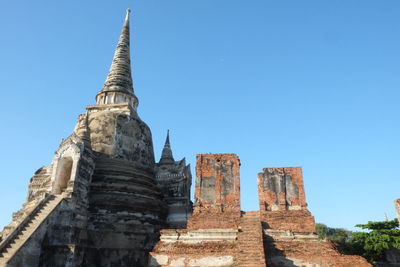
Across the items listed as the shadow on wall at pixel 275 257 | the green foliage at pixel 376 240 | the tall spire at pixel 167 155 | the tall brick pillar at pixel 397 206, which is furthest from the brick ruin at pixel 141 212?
the tall brick pillar at pixel 397 206

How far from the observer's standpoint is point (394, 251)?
19.3 m

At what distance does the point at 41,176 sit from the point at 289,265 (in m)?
12.9

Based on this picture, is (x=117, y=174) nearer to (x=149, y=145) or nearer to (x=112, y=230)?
(x=112, y=230)

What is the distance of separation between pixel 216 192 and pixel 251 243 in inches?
91.7

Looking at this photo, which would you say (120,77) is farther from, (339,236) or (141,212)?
(339,236)

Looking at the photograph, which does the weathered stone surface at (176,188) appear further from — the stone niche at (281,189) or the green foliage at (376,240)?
the green foliage at (376,240)

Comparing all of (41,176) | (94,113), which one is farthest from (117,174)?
(94,113)

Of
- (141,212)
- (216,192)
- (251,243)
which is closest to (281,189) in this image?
(216,192)

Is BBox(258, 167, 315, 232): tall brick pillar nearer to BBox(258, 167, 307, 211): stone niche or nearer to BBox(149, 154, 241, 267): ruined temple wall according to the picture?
BBox(258, 167, 307, 211): stone niche

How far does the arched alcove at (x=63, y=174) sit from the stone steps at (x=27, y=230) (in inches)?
48.7

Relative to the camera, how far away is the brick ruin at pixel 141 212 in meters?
10.0

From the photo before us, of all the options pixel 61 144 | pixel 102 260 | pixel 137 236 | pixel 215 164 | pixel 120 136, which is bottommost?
pixel 102 260

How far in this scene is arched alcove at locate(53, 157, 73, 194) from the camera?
1498cm

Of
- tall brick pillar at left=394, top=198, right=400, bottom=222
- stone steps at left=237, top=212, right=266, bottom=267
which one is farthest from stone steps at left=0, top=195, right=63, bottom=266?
tall brick pillar at left=394, top=198, right=400, bottom=222
